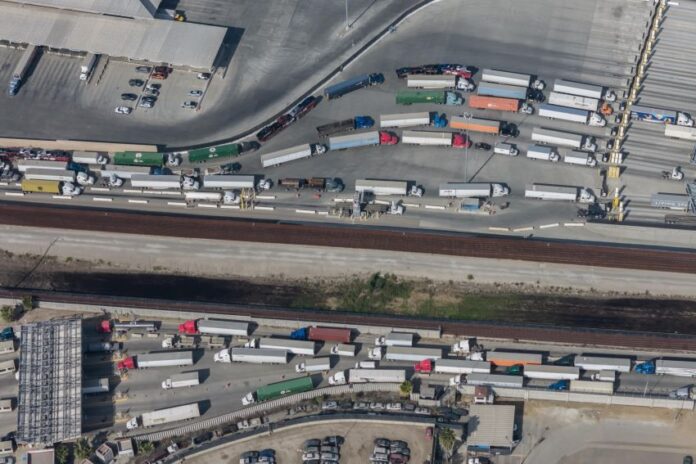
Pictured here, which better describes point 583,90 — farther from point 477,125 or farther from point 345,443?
point 345,443

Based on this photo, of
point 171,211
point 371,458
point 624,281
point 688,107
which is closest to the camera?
point 371,458

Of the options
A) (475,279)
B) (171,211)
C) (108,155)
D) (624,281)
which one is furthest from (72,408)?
(624,281)

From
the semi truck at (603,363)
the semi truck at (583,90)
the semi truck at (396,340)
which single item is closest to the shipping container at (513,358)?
the semi truck at (603,363)

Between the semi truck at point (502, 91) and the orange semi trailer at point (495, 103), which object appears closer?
the orange semi trailer at point (495, 103)

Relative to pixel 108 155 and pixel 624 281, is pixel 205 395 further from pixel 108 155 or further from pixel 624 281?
pixel 624 281

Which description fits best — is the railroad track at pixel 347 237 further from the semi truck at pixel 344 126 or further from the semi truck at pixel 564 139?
the semi truck at pixel 564 139

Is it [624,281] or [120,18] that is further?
[120,18]

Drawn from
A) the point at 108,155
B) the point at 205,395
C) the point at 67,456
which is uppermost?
the point at 108,155
